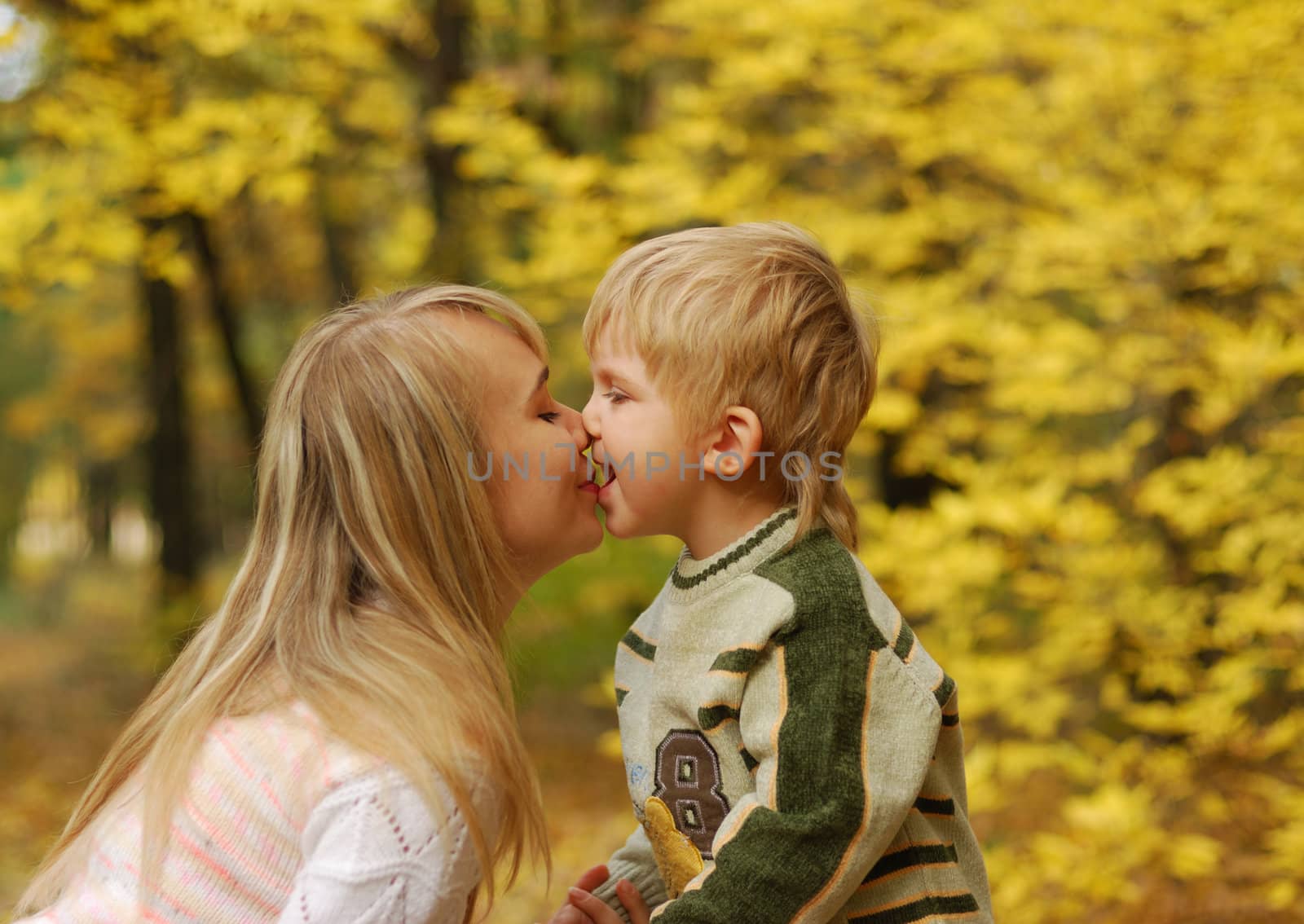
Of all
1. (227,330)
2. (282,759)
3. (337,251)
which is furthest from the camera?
(337,251)

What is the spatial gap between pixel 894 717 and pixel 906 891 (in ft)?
0.78

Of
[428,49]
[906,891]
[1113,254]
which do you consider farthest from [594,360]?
[428,49]

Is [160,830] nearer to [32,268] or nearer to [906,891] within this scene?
[906,891]

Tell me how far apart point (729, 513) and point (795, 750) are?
38cm

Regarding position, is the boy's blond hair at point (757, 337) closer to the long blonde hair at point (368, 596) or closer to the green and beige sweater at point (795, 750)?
the green and beige sweater at point (795, 750)

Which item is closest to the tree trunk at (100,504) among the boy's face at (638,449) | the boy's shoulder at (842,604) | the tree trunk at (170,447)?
the tree trunk at (170,447)

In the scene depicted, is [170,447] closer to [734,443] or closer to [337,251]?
[337,251]

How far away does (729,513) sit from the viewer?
64.7 inches

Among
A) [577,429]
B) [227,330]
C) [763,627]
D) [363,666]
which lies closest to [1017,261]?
[577,429]

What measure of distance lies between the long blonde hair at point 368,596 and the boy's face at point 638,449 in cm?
19

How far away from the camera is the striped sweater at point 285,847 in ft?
4.58

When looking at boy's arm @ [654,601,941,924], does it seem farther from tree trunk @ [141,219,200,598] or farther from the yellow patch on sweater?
tree trunk @ [141,219,200,598]

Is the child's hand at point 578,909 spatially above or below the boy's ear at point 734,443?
below

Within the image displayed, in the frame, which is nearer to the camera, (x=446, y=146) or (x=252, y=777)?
(x=252, y=777)
